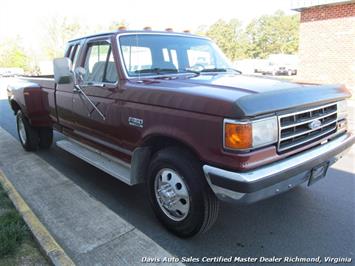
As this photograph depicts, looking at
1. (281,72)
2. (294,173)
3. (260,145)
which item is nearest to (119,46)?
(260,145)

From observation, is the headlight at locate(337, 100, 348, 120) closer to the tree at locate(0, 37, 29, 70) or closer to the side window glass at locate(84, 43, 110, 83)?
the side window glass at locate(84, 43, 110, 83)

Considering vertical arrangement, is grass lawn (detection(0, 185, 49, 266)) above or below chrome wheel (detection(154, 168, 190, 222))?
below

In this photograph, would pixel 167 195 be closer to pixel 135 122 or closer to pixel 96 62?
pixel 135 122

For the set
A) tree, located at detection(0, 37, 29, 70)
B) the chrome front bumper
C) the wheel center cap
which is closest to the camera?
the chrome front bumper

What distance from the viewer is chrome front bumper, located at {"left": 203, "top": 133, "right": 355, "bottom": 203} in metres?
2.42

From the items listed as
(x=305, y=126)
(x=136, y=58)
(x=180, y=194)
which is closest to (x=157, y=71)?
(x=136, y=58)

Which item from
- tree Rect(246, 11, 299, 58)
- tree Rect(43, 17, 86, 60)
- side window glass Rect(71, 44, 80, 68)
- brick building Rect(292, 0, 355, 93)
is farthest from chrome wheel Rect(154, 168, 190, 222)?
tree Rect(246, 11, 299, 58)

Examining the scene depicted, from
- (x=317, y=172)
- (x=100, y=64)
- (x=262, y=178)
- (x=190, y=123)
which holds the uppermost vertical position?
(x=100, y=64)

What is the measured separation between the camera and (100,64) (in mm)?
4078

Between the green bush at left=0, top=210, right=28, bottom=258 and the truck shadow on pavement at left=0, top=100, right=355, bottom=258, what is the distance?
986 millimetres

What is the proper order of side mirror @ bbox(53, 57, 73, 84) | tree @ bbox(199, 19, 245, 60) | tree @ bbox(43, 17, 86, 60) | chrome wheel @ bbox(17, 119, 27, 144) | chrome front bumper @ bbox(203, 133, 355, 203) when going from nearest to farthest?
chrome front bumper @ bbox(203, 133, 355, 203) < side mirror @ bbox(53, 57, 73, 84) < chrome wheel @ bbox(17, 119, 27, 144) < tree @ bbox(43, 17, 86, 60) < tree @ bbox(199, 19, 245, 60)

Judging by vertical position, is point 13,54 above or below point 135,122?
above

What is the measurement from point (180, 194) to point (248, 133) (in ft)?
3.17

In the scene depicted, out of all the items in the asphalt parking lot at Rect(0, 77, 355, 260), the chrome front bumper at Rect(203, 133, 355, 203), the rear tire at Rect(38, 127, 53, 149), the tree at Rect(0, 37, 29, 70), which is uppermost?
the tree at Rect(0, 37, 29, 70)
